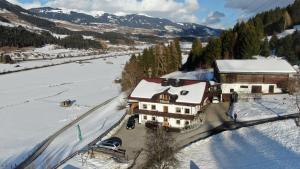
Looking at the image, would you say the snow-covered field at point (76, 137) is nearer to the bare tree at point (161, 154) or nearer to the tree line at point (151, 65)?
the bare tree at point (161, 154)

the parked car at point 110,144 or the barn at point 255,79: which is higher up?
the barn at point 255,79

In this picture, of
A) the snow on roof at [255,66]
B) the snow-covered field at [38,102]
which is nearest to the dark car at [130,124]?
the snow-covered field at [38,102]

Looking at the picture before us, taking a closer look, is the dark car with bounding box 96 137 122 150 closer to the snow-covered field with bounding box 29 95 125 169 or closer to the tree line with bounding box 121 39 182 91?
the snow-covered field with bounding box 29 95 125 169

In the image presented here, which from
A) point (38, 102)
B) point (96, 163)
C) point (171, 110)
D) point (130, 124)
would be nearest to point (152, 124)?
point (130, 124)

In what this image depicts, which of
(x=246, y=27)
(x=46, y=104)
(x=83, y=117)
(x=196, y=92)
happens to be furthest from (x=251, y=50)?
(x=46, y=104)

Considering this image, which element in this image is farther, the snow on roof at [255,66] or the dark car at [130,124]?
the snow on roof at [255,66]

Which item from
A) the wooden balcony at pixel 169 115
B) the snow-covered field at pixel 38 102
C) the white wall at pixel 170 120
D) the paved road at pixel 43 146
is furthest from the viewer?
the snow-covered field at pixel 38 102

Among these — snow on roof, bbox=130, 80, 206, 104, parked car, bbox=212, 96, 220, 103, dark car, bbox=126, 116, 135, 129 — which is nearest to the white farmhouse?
snow on roof, bbox=130, 80, 206, 104
